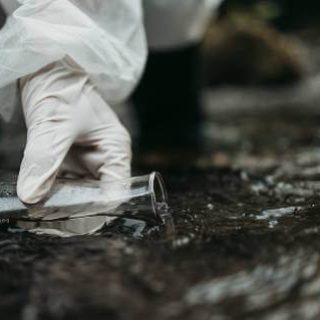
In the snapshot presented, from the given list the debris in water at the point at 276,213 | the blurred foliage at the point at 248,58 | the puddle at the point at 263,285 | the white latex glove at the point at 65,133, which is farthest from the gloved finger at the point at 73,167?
the blurred foliage at the point at 248,58

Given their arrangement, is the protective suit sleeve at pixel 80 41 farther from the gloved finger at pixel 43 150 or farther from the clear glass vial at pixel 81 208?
the clear glass vial at pixel 81 208

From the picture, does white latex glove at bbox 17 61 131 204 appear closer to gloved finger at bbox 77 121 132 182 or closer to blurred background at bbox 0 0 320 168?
gloved finger at bbox 77 121 132 182

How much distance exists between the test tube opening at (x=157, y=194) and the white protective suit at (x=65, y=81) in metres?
0.17

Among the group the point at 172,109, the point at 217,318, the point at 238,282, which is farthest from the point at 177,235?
the point at 172,109

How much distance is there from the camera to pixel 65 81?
2.08m

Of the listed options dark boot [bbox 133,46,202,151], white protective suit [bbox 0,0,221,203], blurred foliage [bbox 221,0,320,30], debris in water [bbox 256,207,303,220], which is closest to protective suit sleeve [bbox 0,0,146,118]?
white protective suit [bbox 0,0,221,203]

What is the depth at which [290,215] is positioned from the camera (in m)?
2.03

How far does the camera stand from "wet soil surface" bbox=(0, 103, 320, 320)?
1382 mm

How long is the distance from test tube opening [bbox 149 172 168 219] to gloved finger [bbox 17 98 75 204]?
0.25 m

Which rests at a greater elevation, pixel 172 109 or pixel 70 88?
pixel 70 88

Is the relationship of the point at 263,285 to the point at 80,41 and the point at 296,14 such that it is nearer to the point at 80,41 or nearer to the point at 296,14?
the point at 80,41

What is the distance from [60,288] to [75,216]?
430 mm

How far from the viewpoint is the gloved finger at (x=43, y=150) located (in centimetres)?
189

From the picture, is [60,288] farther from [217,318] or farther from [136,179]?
[136,179]
